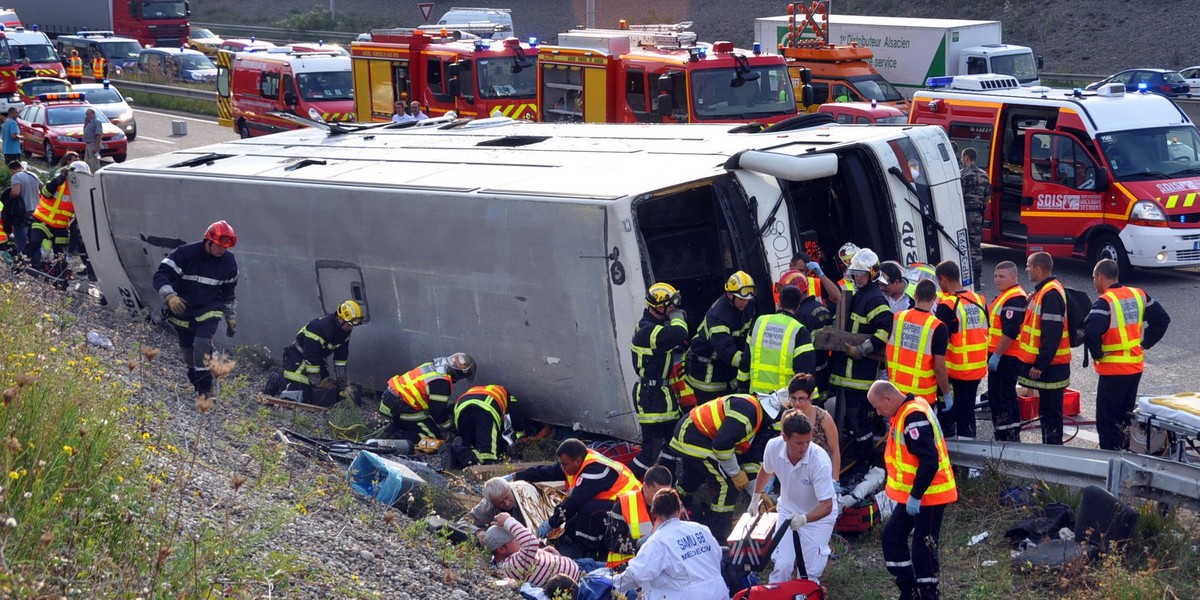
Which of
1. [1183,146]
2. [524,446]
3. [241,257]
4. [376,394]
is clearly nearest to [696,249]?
[524,446]

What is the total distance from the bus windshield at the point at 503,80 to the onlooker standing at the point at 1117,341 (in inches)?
519

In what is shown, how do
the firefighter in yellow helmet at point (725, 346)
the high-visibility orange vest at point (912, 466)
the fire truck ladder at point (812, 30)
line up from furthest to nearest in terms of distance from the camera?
the fire truck ladder at point (812, 30)
the firefighter in yellow helmet at point (725, 346)
the high-visibility orange vest at point (912, 466)

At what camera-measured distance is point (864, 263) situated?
25.5 feet

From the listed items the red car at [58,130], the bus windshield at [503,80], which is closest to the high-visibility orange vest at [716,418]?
the bus windshield at [503,80]

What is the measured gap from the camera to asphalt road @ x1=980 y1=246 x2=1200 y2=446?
377 inches

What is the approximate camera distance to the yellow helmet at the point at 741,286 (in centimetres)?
775

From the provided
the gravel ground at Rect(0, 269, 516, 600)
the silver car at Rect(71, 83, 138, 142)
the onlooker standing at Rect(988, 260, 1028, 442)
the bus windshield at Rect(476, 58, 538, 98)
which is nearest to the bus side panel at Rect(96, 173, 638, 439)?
the gravel ground at Rect(0, 269, 516, 600)

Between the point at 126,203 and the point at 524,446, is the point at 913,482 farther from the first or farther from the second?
the point at 126,203

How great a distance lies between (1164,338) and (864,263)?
4.86m

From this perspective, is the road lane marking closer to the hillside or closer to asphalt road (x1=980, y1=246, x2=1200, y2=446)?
the hillside

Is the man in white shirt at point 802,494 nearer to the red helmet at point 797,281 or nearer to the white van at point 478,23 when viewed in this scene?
the red helmet at point 797,281

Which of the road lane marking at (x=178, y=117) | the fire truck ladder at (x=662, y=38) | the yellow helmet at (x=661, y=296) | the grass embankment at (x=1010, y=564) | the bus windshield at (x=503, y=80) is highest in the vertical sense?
the fire truck ladder at (x=662, y=38)

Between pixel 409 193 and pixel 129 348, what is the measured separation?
2682 mm

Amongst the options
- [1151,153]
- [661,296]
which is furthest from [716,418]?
[1151,153]
